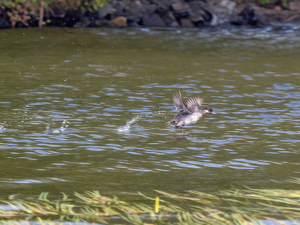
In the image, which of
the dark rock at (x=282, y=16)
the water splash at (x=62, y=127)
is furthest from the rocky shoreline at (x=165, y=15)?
the water splash at (x=62, y=127)

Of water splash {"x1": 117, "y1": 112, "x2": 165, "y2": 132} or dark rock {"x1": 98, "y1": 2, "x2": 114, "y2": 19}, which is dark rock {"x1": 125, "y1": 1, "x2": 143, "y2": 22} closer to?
dark rock {"x1": 98, "y1": 2, "x2": 114, "y2": 19}

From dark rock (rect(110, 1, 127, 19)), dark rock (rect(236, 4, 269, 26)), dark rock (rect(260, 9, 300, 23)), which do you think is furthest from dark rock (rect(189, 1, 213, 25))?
dark rock (rect(260, 9, 300, 23))

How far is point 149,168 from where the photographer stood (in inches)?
356

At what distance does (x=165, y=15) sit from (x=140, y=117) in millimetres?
22455

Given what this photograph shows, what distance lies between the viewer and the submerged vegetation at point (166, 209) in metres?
6.35

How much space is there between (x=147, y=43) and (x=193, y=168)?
17.5 m

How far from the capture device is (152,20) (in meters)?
33.5

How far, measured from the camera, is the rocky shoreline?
32.7 m

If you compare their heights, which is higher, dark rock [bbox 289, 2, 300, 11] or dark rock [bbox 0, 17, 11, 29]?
dark rock [bbox 289, 2, 300, 11]

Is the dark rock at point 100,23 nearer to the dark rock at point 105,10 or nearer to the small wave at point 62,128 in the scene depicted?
the dark rock at point 105,10

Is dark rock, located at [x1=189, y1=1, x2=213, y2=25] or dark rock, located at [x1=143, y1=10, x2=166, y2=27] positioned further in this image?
dark rock, located at [x1=189, y1=1, x2=213, y2=25]

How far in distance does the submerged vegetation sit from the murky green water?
→ 1.96 feet

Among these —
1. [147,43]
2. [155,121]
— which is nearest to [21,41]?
[147,43]

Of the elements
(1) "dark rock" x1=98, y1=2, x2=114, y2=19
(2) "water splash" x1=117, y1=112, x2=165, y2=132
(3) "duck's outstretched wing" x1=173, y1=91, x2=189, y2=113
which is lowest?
(1) "dark rock" x1=98, y1=2, x2=114, y2=19
